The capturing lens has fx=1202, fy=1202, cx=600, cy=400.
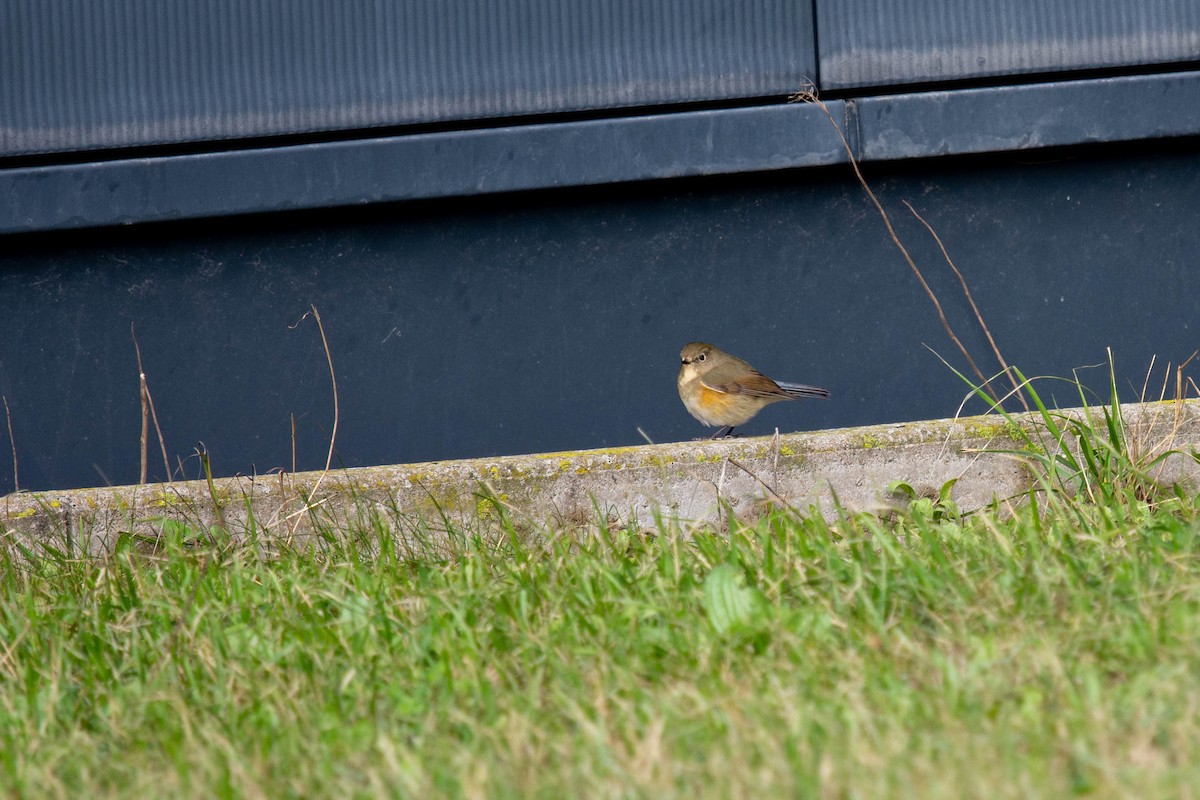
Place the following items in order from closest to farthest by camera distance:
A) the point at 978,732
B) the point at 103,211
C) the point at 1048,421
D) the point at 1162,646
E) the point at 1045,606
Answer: the point at 978,732 < the point at 1162,646 < the point at 1045,606 < the point at 1048,421 < the point at 103,211

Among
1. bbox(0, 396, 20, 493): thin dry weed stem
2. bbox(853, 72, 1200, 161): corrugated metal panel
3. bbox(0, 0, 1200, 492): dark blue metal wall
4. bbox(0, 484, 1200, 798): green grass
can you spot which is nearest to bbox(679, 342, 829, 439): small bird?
bbox(0, 0, 1200, 492): dark blue metal wall

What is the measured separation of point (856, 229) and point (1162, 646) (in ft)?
9.44

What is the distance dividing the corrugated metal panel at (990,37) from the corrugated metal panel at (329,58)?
154mm

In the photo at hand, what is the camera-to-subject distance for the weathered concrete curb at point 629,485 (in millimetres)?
3656

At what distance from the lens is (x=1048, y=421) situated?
11.5ft

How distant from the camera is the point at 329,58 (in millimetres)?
4727

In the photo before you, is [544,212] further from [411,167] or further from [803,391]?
[803,391]

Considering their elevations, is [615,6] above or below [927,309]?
above

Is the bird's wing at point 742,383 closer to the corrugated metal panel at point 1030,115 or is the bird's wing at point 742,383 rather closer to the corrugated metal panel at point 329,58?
the corrugated metal panel at point 1030,115

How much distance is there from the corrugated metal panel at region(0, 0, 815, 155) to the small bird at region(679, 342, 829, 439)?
105 cm

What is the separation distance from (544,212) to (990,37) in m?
1.89

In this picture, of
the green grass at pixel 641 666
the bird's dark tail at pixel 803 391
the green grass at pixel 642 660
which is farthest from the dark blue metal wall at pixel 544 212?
Answer: the green grass at pixel 641 666

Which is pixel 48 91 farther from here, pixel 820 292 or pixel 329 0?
pixel 820 292

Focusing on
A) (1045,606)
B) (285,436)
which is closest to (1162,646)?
(1045,606)
